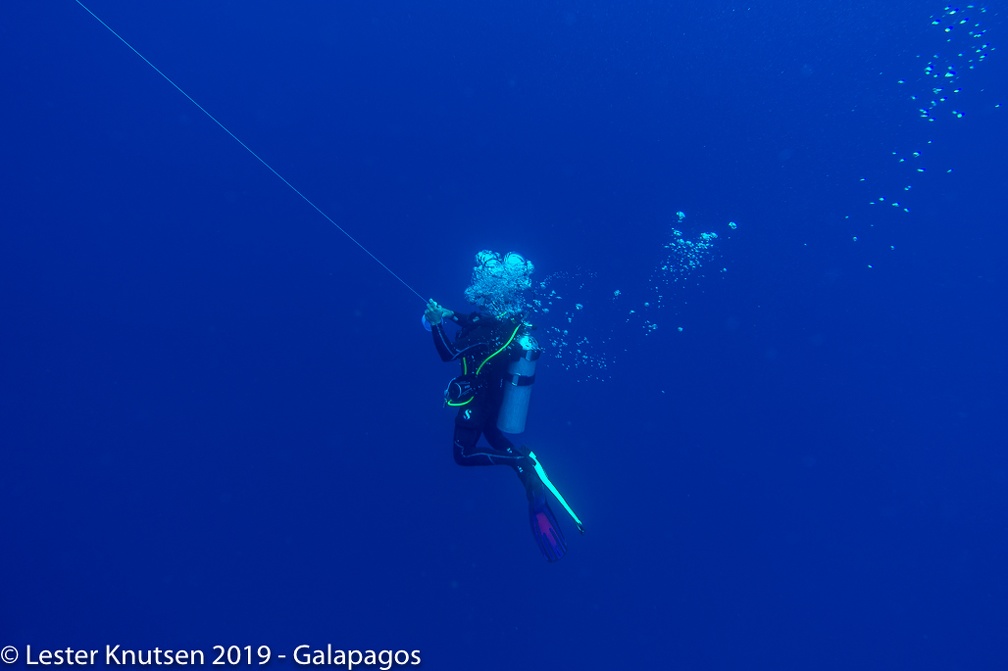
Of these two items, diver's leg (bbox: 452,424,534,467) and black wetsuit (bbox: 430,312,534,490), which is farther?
diver's leg (bbox: 452,424,534,467)

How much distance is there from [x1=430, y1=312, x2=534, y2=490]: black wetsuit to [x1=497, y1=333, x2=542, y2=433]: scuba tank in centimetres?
6

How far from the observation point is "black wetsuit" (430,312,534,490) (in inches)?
201

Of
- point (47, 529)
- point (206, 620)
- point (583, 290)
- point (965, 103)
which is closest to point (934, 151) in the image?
point (965, 103)

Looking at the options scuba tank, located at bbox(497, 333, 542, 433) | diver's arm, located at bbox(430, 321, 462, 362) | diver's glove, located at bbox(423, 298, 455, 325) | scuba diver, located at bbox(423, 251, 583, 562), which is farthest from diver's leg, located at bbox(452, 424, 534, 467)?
diver's glove, located at bbox(423, 298, 455, 325)

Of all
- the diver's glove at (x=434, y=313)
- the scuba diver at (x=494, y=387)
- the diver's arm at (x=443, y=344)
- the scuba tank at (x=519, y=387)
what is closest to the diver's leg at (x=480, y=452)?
the scuba diver at (x=494, y=387)

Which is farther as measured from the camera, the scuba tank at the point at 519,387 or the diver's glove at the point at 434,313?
the scuba tank at the point at 519,387

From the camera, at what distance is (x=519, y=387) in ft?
18.1

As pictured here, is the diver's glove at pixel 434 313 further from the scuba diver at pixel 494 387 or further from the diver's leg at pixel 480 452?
the diver's leg at pixel 480 452

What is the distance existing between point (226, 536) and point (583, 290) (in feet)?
26.7

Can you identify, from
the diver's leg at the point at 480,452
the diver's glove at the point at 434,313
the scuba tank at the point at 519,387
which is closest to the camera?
the diver's glove at the point at 434,313

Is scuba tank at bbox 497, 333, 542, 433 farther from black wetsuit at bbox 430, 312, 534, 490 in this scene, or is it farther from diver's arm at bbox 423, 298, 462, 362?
diver's arm at bbox 423, 298, 462, 362

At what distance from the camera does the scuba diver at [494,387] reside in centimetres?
512

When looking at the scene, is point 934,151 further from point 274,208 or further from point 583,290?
point 274,208

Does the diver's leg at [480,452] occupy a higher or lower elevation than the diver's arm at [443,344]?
lower
